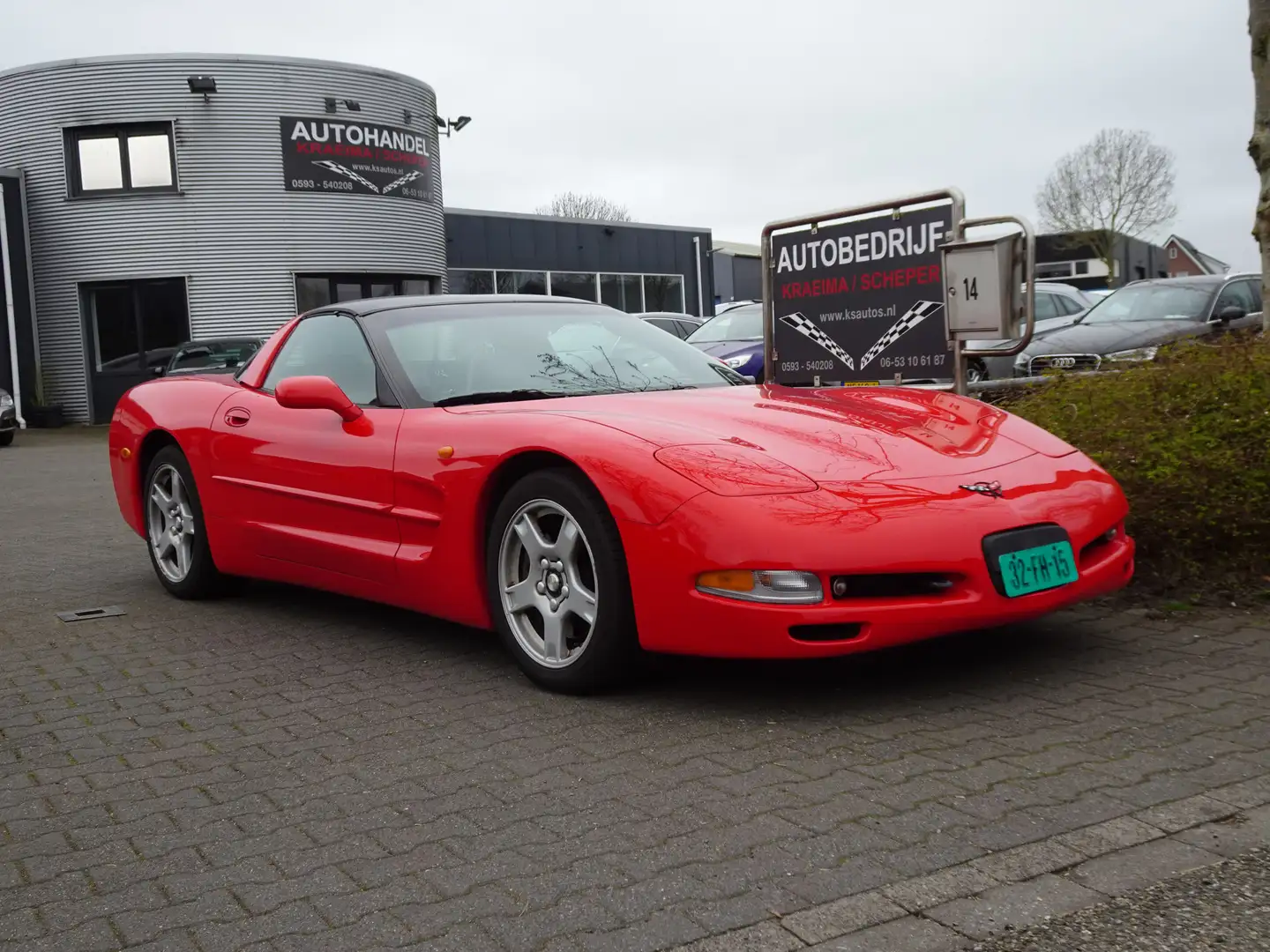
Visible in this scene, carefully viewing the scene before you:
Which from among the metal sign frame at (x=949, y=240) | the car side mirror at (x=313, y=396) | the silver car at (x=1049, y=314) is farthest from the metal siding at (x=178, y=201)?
the car side mirror at (x=313, y=396)

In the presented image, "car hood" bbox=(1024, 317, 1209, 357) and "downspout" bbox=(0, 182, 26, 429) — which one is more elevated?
"downspout" bbox=(0, 182, 26, 429)

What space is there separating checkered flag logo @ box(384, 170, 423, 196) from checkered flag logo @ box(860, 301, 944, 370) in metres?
20.7

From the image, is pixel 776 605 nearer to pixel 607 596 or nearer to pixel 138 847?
pixel 607 596

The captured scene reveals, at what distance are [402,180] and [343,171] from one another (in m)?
1.37

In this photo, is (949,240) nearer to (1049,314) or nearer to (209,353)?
(1049,314)

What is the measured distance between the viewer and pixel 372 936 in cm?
259

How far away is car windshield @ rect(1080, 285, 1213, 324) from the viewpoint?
549 inches

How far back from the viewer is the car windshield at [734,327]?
632 inches

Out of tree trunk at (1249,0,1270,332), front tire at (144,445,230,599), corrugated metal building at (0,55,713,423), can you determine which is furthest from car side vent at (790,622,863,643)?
corrugated metal building at (0,55,713,423)

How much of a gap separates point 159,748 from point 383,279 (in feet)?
82.3

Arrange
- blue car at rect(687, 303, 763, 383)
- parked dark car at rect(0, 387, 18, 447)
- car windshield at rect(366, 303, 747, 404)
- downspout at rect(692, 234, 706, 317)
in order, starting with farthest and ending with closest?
downspout at rect(692, 234, 706, 317)
parked dark car at rect(0, 387, 18, 447)
blue car at rect(687, 303, 763, 383)
car windshield at rect(366, 303, 747, 404)

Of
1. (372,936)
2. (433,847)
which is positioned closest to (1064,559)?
(433,847)

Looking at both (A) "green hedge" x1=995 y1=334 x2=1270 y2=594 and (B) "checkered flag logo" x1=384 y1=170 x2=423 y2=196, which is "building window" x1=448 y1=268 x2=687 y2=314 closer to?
(B) "checkered flag logo" x1=384 y1=170 x2=423 y2=196

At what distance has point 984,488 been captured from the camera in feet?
13.4
